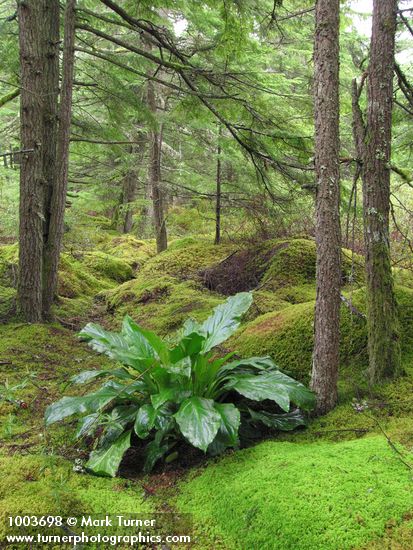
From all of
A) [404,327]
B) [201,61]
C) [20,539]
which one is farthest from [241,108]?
[20,539]

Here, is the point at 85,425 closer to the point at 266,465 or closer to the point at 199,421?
the point at 199,421

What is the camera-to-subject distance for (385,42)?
3.08 m

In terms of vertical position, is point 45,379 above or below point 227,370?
below

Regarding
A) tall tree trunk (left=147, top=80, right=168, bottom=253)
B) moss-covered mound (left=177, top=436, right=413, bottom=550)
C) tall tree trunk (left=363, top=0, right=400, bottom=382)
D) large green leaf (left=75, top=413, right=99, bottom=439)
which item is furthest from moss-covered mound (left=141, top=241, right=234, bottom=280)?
moss-covered mound (left=177, top=436, right=413, bottom=550)

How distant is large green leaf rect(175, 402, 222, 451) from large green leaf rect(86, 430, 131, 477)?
1.46 feet

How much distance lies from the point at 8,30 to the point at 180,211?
10.2 metres

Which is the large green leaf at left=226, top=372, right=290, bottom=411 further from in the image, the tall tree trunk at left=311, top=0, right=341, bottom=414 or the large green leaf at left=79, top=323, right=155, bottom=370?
the large green leaf at left=79, top=323, right=155, bottom=370

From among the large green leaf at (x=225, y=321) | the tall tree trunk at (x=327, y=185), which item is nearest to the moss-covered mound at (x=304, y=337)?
the tall tree trunk at (x=327, y=185)

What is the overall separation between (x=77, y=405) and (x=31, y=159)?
3.89 meters

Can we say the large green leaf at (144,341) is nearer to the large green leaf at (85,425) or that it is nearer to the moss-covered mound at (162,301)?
the large green leaf at (85,425)

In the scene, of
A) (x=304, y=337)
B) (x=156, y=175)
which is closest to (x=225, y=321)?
(x=304, y=337)

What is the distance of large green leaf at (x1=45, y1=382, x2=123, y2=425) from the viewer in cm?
266

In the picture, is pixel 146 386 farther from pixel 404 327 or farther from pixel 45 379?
pixel 404 327

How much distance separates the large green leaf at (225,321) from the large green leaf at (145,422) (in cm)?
59
